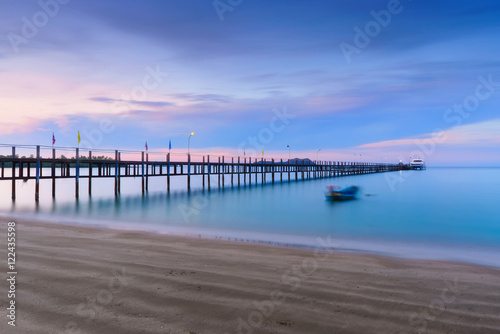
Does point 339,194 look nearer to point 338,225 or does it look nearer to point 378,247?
point 338,225

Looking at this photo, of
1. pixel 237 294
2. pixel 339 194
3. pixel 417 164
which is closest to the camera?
pixel 237 294

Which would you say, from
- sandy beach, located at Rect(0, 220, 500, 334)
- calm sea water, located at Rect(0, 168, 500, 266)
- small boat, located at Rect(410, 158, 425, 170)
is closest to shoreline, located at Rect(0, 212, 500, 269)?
calm sea water, located at Rect(0, 168, 500, 266)

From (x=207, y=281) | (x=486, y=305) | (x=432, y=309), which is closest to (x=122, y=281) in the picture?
(x=207, y=281)

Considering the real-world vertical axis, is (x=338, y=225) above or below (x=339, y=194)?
below

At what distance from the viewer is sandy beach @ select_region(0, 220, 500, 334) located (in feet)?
13.1

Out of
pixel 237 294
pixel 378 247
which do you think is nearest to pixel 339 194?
pixel 378 247

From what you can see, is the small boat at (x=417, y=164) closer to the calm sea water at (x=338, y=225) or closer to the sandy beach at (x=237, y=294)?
the calm sea water at (x=338, y=225)

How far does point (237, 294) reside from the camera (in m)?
4.94

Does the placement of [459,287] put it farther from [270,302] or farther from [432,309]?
[270,302]

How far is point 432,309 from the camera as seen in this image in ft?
15.2

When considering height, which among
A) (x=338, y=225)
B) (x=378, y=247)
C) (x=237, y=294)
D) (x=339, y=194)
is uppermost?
(x=237, y=294)

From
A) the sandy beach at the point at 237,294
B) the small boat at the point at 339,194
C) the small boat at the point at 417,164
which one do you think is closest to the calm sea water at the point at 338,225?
the sandy beach at the point at 237,294

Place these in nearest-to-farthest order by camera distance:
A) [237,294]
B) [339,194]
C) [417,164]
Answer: [237,294]
[339,194]
[417,164]

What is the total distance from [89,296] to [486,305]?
5636 millimetres
